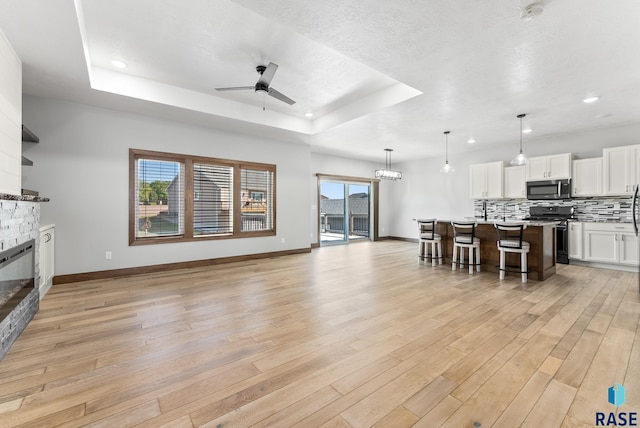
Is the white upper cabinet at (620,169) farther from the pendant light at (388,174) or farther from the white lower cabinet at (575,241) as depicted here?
the pendant light at (388,174)

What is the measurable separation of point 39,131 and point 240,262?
12.6ft

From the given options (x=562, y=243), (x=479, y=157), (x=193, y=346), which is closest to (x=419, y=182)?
(x=479, y=157)

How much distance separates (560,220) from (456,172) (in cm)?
290

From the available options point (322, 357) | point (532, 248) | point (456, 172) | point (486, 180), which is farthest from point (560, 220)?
point (322, 357)

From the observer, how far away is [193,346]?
238cm

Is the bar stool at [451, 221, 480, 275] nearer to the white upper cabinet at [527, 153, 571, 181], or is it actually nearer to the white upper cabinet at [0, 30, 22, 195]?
the white upper cabinet at [527, 153, 571, 181]

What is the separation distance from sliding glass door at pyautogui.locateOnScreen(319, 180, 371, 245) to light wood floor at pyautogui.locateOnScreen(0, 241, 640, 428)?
5.11 meters

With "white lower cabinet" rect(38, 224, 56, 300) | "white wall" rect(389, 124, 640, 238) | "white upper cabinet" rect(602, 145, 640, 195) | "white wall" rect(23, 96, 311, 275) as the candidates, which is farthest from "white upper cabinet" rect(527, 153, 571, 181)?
"white lower cabinet" rect(38, 224, 56, 300)

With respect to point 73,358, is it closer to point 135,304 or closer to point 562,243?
point 135,304

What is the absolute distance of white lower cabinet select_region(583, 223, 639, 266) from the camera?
5.10 meters

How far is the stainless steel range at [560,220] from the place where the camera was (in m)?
5.86

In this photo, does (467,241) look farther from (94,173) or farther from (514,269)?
(94,173)

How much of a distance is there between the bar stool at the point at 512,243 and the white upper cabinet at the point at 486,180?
2451mm

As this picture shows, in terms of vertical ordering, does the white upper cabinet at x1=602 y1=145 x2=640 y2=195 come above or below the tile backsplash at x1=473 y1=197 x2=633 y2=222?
above
